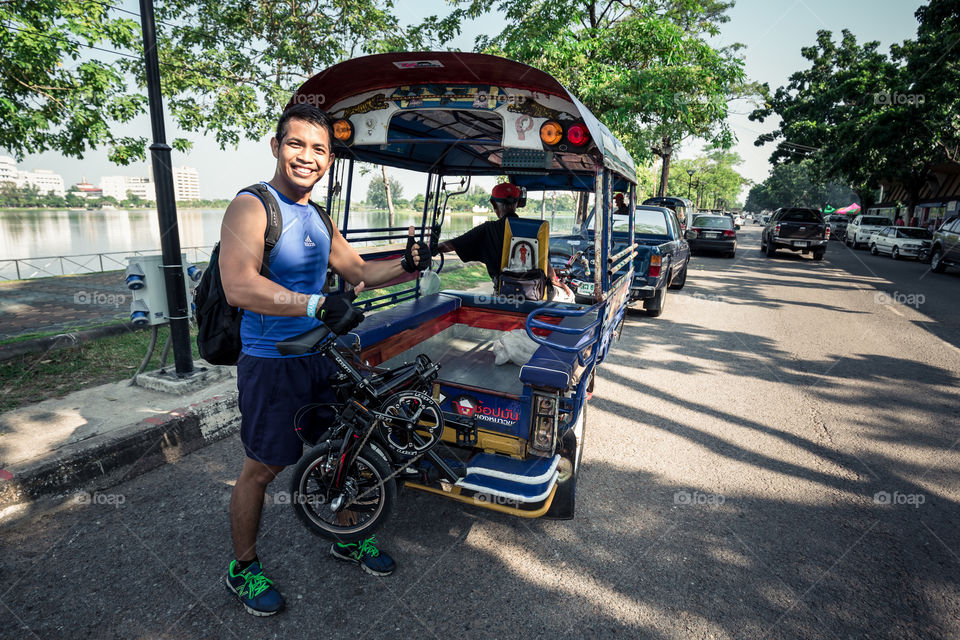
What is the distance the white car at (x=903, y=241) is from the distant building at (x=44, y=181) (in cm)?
9153

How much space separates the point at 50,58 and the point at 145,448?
5.77 metres

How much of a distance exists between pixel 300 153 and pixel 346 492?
1.69 metres

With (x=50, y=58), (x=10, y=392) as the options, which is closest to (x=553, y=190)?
(x=10, y=392)

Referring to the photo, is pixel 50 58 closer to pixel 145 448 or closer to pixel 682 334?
pixel 145 448

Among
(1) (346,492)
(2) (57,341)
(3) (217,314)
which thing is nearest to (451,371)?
(1) (346,492)

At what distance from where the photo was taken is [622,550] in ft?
9.46

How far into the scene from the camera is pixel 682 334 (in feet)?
25.8

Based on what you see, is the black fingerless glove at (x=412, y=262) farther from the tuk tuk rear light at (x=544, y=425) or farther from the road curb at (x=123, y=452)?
the road curb at (x=123, y=452)

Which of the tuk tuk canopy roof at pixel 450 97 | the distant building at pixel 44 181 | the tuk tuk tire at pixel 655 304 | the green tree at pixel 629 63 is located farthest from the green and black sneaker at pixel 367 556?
the distant building at pixel 44 181

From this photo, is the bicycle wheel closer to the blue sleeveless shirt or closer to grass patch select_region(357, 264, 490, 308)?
the blue sleeveless shirt

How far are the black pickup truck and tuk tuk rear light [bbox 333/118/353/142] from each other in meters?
20.6

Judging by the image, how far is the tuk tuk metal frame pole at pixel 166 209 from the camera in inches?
166

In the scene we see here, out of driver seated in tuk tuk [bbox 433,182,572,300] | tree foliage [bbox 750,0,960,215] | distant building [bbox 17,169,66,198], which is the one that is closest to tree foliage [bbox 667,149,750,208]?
tree foliage [bbox 750,0,960,215]

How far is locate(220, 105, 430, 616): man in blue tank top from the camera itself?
1993 mm
